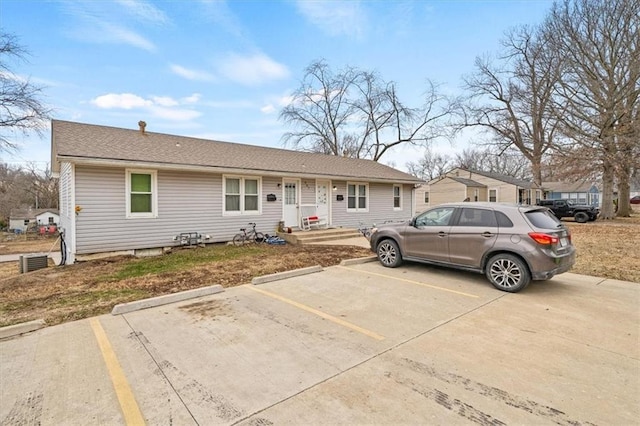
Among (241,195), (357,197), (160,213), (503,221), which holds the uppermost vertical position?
(357,197)

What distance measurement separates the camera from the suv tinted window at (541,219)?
5301 millimetres

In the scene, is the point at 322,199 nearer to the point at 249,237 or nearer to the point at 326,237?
the point at 326,237

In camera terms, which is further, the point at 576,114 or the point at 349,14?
the point at 576,114

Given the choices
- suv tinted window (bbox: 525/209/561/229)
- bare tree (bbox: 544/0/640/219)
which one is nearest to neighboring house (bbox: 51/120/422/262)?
suv tinted window (bbox: 525/209/561/229)

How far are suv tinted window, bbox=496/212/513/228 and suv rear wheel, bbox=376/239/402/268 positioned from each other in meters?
2.24

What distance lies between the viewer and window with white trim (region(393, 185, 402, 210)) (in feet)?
53.6

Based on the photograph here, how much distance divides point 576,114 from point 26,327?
87.4ft

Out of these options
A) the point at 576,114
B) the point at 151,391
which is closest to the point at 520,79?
the point at 576,114

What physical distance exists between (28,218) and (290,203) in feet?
166

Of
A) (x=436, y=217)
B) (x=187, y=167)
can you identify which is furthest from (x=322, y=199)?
(x=436, y=217)

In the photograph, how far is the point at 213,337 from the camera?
142 inches

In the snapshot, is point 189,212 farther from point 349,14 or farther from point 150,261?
point 349,14

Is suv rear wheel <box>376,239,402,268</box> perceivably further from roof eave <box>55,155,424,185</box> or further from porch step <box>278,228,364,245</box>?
roof eave <box>55,155,424,185</box>

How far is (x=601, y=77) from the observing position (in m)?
19.3
